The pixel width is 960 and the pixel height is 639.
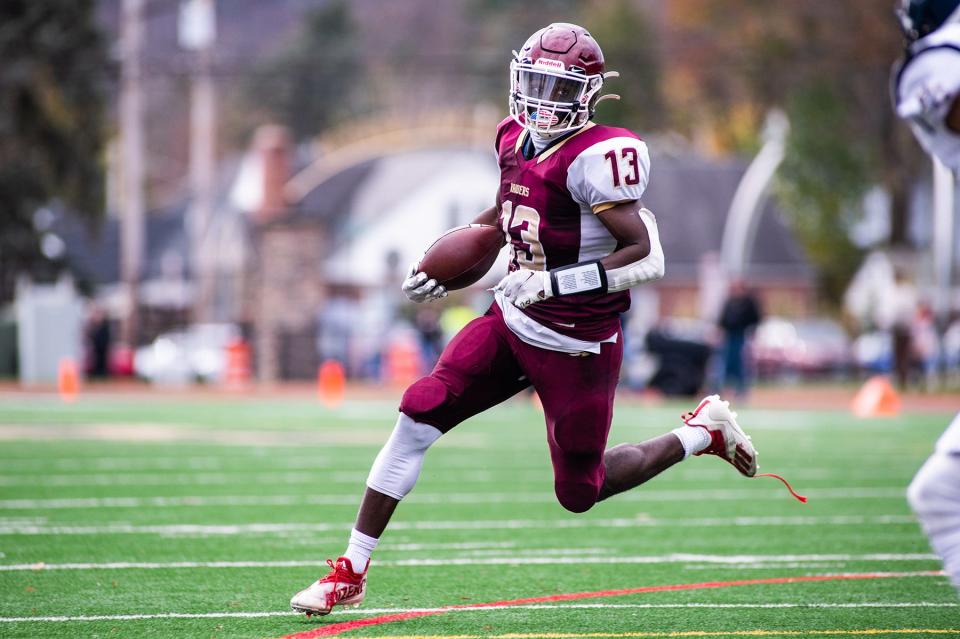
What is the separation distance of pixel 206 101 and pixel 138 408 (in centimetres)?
1287

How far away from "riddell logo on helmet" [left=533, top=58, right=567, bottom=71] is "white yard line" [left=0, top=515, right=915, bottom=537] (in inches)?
128

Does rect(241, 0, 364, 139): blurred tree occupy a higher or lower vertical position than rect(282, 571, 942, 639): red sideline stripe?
higher

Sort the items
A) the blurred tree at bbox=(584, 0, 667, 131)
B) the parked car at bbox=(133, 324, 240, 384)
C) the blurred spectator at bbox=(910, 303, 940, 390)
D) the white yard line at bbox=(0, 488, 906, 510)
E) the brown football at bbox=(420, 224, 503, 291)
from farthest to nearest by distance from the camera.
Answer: the blurred tree at bbox=(584, 0, 667, 131) < the blurred spectator at bbox=(910, 303, 940, 390) < the parked car at bbox=(133, 324, 240, 384) < the white yard line at bbox=(0, 488, 906, 510) < the brown football at bbox=(420, 224, 503, 291)

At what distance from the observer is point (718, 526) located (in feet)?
26.5

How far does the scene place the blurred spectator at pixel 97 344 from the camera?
1082 inches

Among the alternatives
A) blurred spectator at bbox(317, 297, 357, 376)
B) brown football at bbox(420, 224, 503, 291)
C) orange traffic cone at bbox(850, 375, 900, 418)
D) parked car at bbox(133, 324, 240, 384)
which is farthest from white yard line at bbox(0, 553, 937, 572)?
blurred spectator at bbox(317, 297, 357, 376)

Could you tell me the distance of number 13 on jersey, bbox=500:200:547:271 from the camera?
A: 5.36 m

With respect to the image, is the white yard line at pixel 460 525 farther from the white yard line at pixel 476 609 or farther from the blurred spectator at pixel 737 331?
the blurred spectator at pixel 737 331

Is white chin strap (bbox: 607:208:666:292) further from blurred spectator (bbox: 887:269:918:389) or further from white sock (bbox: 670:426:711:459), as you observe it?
blurred spectator (bbox: 887:269:918:389)

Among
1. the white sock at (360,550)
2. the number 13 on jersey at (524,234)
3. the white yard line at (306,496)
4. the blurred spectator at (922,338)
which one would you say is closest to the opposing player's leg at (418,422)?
the white sock at (360,550)


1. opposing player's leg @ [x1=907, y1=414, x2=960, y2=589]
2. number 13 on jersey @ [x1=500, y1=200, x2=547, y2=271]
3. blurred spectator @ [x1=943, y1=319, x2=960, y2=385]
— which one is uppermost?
number 13 on jersey @ [x1=500, y1=200, x2=547, y2=271]

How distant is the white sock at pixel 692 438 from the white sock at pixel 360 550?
1.30 meters

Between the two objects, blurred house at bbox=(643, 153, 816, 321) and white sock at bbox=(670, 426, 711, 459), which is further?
blurred house at bbox=(643, 153, 816, 321)

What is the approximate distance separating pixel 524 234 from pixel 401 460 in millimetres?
889
